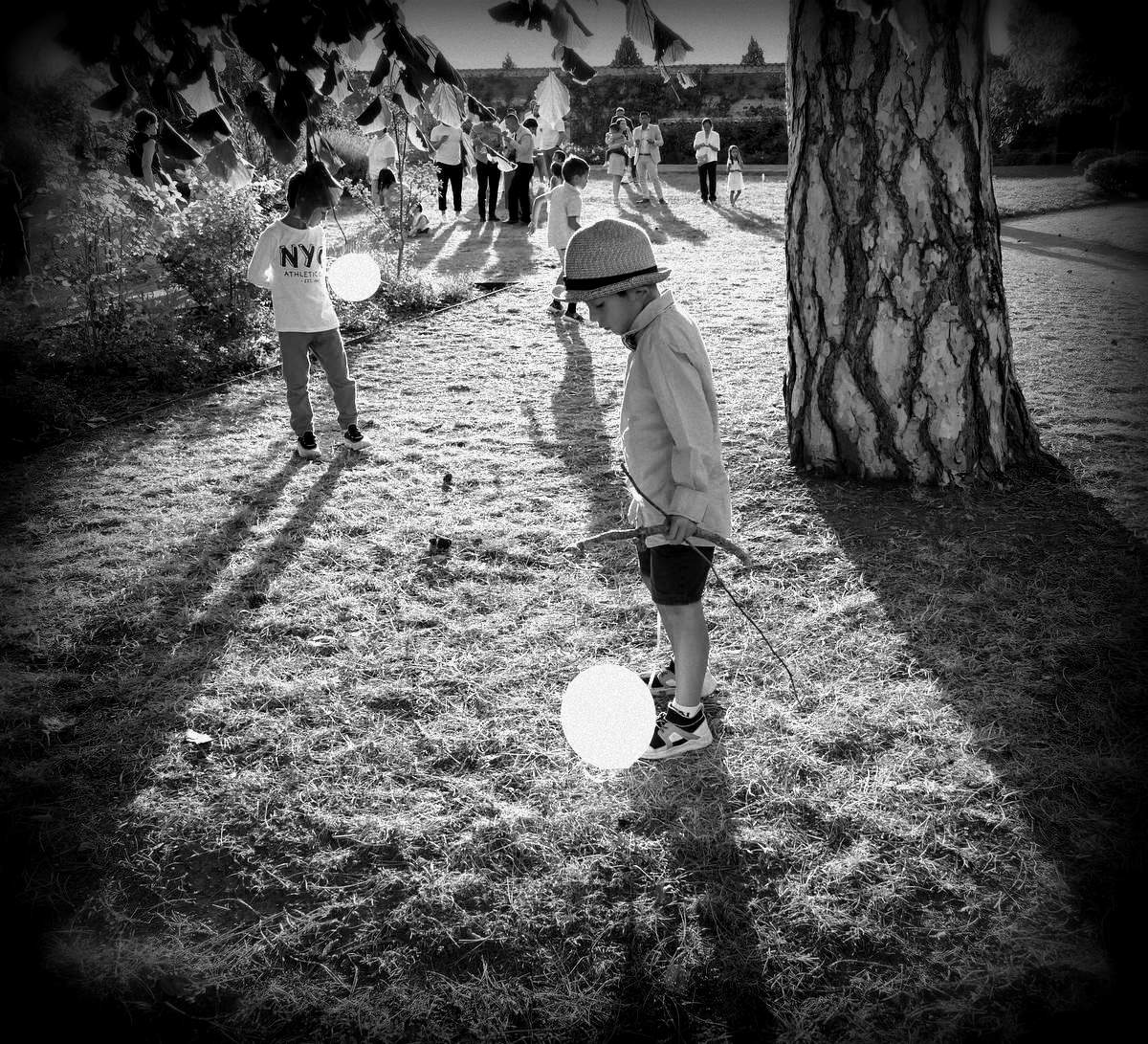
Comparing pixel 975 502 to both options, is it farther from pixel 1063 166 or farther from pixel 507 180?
pixel 1063 166

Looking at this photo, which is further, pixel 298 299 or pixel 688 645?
pixel 298 299

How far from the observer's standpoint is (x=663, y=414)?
7.51 ft

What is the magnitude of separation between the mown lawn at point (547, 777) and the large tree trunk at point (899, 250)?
1.21 feet

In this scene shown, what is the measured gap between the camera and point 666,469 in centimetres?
246

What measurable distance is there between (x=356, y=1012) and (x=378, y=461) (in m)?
3.76

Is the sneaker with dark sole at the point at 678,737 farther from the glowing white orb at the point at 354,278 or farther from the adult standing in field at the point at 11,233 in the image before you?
the adult standing in field at the point at 11,233

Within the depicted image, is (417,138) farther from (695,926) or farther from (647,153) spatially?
(647,153)

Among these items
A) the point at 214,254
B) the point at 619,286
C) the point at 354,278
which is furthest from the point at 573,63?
the point at 354,278

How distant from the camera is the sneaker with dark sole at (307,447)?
5.26m

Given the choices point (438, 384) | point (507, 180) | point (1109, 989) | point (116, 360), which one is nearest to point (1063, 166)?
point (507, 180)

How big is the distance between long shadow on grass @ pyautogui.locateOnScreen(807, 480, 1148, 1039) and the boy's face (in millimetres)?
1764

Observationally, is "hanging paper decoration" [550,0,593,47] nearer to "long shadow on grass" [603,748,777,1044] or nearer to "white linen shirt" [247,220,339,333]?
"long shadow on grass" [603,748,777,1044]

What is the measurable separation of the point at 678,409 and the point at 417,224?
1308 centimetres

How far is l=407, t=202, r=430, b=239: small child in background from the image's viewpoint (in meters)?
13.2
